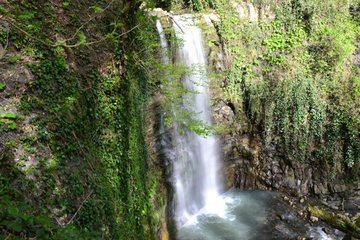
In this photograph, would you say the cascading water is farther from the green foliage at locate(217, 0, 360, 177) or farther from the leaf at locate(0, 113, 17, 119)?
the leaf at locate(0, 113, 17, 119)

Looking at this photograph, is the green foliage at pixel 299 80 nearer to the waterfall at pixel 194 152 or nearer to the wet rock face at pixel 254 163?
the wet rock face at pixel 254 163

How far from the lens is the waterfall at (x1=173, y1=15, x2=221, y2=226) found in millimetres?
8742

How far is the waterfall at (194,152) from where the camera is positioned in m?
8.74

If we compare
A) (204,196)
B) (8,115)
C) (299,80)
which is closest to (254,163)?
(204,196)

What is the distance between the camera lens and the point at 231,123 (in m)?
10.3

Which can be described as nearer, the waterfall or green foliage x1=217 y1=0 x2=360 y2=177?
the waterfall

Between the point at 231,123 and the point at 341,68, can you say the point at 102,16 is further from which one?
the point at 341,68

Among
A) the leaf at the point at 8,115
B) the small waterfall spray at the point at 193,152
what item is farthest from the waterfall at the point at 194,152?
the leaf at the point at 8,115

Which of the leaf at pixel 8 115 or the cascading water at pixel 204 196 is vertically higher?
the leaf at pixel 8 115

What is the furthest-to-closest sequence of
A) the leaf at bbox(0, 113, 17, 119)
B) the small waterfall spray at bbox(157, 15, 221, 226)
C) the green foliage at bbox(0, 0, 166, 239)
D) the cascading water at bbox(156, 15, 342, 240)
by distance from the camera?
the small waterfall spray at bbox(157, 15, 221, 226), the cascading water at bbox(156, 15, 342, 240), the leaf at bbox(0, 113, 17, 119), the green foliage at bbox(0, 0, 166, 239)

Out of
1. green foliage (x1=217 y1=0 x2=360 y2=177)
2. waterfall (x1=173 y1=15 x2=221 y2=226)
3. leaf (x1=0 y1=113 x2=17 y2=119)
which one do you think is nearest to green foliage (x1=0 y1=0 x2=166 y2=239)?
leaf (x1=0 y1=113 x2=17 y2=119)

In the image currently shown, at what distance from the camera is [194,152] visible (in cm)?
945

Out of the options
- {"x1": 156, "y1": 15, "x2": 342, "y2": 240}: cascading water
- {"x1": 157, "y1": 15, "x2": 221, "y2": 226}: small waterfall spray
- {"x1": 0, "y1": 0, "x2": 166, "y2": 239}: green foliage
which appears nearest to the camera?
{"x1": 0, "y1": 0, "x2": 166, "y2": 239}: green foliage

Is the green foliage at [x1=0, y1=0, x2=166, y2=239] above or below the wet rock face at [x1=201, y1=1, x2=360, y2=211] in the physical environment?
above
